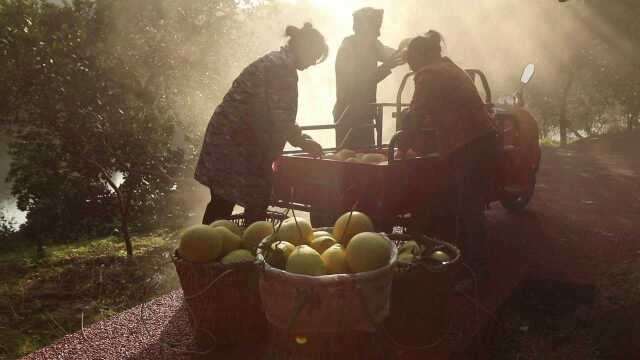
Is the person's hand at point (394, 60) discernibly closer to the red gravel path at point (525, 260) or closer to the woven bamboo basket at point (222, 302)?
the red gravel path at point (525, 260)

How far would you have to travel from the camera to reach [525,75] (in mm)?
7277

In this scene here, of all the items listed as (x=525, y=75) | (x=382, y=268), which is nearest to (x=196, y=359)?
(x=382, y=268)

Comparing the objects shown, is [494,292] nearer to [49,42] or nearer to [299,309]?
[299,309]

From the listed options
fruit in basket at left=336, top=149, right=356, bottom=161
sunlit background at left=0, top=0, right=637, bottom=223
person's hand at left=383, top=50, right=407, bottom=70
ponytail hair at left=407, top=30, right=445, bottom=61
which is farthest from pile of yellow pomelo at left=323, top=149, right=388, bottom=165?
sunlit background at left=0, top=0, right=637, bottom=223

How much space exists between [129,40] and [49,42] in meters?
1.62

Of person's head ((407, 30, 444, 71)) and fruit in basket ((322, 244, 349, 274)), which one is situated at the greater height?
person's head ((407, 30, 444, 71))

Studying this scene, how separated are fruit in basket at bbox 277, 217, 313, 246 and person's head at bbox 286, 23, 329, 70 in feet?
5.79

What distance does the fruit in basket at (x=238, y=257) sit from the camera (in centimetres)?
290

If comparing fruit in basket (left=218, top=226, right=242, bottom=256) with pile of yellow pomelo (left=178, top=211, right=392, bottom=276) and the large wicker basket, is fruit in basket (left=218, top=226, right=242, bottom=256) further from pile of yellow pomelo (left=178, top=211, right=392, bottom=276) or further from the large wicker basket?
the large wicker basket

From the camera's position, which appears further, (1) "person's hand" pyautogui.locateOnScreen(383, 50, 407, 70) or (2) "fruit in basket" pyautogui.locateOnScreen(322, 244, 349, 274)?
(1) "person's hand" pyautogui.locateOnScreen(383, 50, 407, 70)

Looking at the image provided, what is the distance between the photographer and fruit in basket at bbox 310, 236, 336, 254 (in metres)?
2.64

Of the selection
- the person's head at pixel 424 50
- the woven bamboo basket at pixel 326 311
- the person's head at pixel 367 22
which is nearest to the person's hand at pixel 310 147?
the person's head at pixel 424 50

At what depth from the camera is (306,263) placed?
7.47 ft

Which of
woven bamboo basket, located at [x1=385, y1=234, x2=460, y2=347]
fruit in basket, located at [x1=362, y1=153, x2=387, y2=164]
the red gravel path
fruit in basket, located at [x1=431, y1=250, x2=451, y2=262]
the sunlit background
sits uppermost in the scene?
the sunlit background
